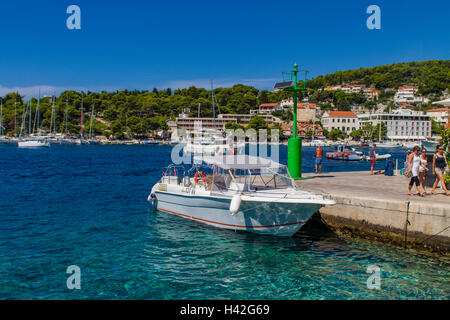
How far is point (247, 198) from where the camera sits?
39.5 ft

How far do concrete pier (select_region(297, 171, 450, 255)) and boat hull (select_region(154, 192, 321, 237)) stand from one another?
1501mm

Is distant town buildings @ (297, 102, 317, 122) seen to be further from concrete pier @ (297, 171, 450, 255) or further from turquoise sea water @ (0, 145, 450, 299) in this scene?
turquoise sea water @ (0, 145, 450, 299)

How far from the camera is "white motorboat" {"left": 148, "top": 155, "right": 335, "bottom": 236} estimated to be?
39.3 ft

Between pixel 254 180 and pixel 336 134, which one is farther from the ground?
pixel 336 134

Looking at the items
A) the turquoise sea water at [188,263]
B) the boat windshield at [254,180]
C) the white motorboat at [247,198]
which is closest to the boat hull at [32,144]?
the turquoise sea water at [188,263]

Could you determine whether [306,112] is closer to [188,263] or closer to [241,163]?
[241,163]

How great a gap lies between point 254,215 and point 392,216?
178 inches

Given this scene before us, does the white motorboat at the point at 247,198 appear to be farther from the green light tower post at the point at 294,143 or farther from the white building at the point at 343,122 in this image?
the white building at the point at 343,122

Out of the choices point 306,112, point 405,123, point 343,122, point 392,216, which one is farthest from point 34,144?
point 405,123

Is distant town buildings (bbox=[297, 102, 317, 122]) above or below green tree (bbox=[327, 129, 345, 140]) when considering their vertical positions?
above

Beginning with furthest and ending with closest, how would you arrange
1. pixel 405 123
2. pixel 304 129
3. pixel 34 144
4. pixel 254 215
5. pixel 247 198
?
pixel 304 129, pixel 405 123, pixel 34 144, pixel 254 215, pixel 247 198

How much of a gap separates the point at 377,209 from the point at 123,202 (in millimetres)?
13447

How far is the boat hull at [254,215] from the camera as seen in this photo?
12070 millimetres

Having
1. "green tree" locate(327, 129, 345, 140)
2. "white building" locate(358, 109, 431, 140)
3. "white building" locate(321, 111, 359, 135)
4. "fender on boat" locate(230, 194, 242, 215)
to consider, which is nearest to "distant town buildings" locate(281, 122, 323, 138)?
"white building" locate(321, 111, 359, 135)
